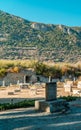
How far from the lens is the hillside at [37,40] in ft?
382

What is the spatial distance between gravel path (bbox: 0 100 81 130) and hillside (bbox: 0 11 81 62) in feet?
291

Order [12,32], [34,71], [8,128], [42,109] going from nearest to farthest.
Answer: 1. [8,128]
2. [42,109]
3. [34,71]
4. [12,32]

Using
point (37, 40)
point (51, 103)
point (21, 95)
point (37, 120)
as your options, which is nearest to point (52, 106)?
point (51, 103)

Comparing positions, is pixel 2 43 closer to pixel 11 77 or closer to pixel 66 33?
pixel 66 33

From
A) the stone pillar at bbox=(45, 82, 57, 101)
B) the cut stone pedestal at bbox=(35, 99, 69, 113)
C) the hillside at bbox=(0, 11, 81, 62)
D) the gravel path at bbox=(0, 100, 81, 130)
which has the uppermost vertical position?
the hillside at bbox=(0, 11, 81, 62)

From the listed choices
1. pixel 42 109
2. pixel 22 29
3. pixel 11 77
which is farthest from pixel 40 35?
pixel 42 109

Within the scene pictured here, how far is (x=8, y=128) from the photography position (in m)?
14.4

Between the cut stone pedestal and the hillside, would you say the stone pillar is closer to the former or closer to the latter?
the cut stone pedestal

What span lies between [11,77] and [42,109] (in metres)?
40.5

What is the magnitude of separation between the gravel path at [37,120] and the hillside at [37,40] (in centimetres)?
8860

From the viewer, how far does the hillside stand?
11656 cm

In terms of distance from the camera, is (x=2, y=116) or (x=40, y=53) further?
(x=40, y=53)

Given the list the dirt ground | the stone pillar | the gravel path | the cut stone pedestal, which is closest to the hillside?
the dirt ground

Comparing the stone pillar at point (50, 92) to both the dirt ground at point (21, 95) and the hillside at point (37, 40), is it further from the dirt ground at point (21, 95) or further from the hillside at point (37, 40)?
the hillside at point (37, 40)
